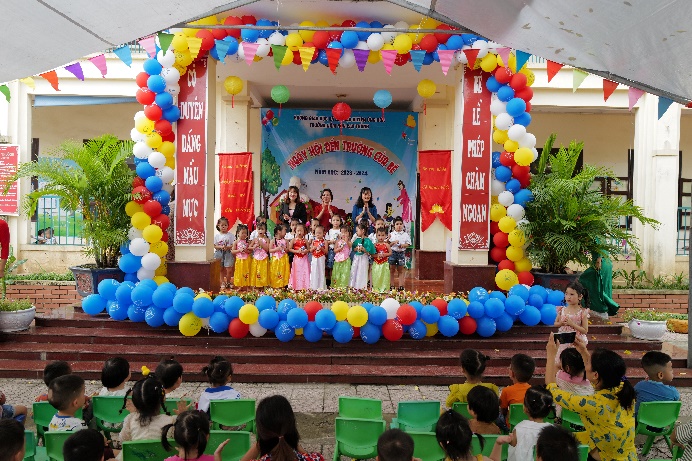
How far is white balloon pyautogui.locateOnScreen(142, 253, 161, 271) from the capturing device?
311 inches

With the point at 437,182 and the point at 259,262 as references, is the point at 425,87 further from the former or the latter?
the point at 259,262

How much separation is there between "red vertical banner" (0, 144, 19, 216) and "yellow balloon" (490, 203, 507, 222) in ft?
27.9

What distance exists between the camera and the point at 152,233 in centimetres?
799

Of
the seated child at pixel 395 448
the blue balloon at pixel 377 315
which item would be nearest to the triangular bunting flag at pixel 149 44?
the blue balloon at pixel 377 315

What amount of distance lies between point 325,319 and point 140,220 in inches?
112

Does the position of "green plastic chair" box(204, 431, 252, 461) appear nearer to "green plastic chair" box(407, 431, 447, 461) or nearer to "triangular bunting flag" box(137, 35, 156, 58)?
"green plastic chair" box(407, 431, 447, 461)

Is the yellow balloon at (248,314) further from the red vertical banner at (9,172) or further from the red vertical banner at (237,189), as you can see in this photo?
the red vertical banner at (9,172)

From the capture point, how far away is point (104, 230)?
8094 millimetres

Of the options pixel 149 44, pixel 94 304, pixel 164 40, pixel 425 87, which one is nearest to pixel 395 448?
pixel 164 40

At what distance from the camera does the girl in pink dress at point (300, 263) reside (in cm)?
923

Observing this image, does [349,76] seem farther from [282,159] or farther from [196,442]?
[196,442]

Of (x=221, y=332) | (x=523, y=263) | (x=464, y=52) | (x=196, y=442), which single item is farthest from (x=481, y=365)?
(x=464, y=52)

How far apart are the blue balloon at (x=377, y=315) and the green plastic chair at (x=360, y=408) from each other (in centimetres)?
304

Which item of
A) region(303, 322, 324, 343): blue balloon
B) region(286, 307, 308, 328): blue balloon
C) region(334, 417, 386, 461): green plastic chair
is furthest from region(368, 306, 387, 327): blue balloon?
region(334, 417, 386, 461): green plastic chair
